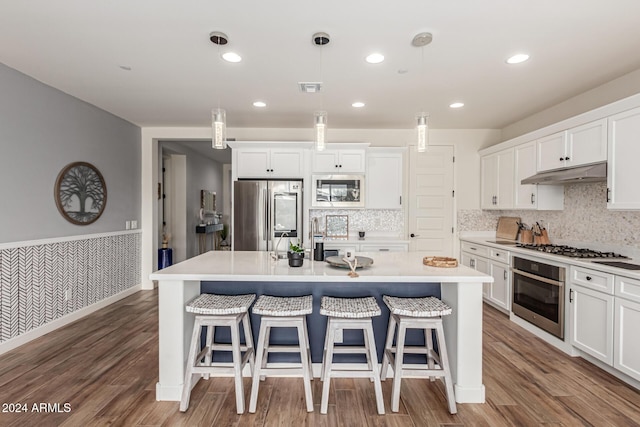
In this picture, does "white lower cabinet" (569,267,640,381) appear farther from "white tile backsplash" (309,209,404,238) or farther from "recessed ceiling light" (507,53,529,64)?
"white tile backsplash" (309,209,404,238)

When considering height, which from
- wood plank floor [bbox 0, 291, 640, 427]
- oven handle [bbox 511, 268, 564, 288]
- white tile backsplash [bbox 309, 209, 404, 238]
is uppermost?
white tile backsplash [bbox 309, 209, 404, 238]

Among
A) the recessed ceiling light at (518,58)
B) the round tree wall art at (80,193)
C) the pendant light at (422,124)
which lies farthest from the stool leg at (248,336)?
the recessed ceiling light at (518,58)

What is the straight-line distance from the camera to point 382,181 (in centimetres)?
474

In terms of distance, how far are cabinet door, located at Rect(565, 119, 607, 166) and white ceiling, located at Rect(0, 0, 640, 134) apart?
1.70 feet

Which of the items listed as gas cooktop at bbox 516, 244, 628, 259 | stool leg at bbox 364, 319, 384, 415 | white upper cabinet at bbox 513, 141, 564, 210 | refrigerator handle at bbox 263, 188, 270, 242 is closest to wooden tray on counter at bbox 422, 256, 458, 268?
stool leg at bbox 364, 319, 384, 415

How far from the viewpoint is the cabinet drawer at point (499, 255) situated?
149 inches

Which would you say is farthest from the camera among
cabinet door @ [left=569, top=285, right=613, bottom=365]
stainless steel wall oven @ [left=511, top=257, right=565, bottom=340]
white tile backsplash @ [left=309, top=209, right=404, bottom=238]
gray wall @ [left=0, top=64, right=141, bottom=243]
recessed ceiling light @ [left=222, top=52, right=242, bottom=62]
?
white tile backsplash @ [left=309, top=209, right=404, bottom=238]

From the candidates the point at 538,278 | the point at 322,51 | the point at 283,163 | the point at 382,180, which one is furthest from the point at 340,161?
the point at 538,278

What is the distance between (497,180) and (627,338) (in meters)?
2.56

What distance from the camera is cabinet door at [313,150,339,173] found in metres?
4.61

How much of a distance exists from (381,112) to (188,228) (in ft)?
15.1

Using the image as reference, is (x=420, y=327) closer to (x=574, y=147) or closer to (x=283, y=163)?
(x=574, y=147)

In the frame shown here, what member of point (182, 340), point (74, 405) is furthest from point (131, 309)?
point (182, 340)

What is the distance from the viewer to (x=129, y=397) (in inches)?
86.8
